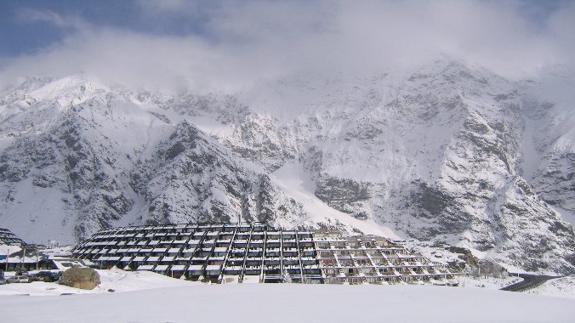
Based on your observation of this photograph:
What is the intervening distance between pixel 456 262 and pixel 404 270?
59.2 metres

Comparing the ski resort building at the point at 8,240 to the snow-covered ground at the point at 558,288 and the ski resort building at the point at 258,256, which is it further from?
the snow-covered ground at the point at 558,288

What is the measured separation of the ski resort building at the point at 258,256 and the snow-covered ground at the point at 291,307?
49.9 m

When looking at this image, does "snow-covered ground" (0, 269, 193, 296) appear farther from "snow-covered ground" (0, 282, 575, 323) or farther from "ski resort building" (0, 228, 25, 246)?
"ski resort building" (0, 228, 25, 246)

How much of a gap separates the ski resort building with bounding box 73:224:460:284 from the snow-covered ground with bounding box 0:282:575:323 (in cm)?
4992

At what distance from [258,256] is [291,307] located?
68.7 m

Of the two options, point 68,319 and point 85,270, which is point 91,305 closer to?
point 68,319

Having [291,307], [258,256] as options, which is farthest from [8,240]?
[291,307]

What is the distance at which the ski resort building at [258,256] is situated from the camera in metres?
96.6

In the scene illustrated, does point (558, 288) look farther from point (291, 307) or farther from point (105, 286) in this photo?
point (291, 307)

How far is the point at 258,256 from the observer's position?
10388 cm

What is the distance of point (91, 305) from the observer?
119 feet

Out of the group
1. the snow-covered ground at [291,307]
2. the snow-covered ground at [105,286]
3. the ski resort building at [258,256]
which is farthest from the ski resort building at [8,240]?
the snow-covered ground at [291,307]

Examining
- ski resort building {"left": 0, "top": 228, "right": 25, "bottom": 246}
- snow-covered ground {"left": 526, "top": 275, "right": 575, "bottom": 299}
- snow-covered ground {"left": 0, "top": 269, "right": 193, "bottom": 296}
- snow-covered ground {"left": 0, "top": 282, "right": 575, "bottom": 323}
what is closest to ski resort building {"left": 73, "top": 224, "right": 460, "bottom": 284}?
ski resort building {"left": 0, "top": 228, "right": 25, "bottom": 246}

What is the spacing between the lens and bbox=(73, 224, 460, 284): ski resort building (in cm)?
9662
